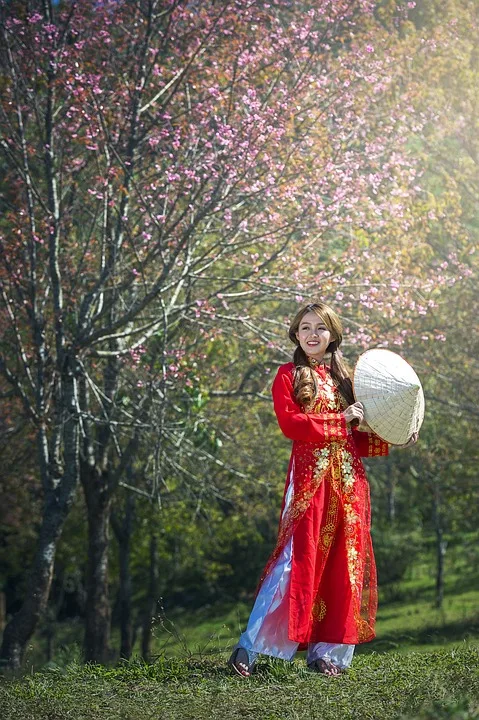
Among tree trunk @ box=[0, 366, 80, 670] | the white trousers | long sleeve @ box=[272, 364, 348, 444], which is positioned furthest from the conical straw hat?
tree trunk @ box=[0, 366, 80, 670]

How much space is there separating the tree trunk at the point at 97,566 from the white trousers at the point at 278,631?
6.09 metres

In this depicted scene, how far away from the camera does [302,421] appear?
18.3 ft

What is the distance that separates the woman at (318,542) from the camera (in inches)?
218

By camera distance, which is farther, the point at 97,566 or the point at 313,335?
the point at 97,566

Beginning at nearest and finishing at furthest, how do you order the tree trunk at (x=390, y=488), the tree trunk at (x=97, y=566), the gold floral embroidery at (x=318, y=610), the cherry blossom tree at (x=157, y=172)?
the gold floral embroidery at (x=318, y=610) → the cherry blossom tree at (x=157, y=172) → the tree trunk at (x=97, y=566) → the tree trunk at (x=390, y=488)

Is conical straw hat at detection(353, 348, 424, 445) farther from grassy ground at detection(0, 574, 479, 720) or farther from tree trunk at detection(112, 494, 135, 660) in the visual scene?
tree trunk at detection(112, 494, 135, 660)

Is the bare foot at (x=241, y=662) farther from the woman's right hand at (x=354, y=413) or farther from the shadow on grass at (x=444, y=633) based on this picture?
the shadow on grass at (x=444, y=633)

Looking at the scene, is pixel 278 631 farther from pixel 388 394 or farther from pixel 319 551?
pixel 388 394

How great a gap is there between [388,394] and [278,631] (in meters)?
1.37

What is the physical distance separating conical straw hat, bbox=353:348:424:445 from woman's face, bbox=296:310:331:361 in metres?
0.35

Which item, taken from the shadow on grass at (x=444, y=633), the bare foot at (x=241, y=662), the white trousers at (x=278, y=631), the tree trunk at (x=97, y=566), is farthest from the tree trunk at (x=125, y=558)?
the white trousers at (x=278, y=631)

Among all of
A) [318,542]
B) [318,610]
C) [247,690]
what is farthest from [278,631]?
[318,542]

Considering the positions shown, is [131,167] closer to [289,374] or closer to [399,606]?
[289,374]

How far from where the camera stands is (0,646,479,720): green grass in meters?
4.77
